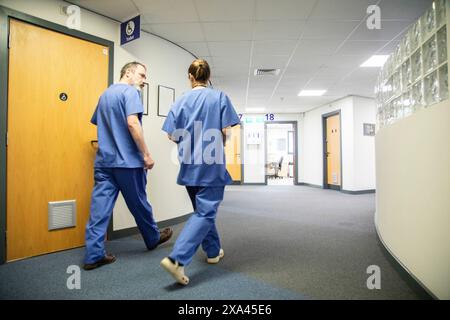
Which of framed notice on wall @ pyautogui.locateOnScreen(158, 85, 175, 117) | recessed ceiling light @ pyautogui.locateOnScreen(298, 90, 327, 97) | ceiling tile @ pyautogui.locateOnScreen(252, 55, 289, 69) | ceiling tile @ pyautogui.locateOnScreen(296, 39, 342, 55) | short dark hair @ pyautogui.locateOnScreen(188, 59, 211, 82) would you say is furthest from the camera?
recessed ceiling light @ pyautogui.locateOnScreen(298, 90, 327, 97)

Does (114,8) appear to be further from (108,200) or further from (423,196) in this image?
(423,196)

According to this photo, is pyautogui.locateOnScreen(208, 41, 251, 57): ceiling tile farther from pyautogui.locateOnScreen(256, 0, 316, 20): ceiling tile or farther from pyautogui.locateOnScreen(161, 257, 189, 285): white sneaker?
pyautogui.locateOnScreen(161, 257, 189, 285): white sneaker

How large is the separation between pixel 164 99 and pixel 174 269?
6.65 ft

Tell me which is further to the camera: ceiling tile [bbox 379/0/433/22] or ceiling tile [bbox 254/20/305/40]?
ceiling tile [bbox 254/20/305/40]

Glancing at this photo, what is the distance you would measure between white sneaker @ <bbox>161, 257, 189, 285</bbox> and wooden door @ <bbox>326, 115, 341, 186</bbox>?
5.58 meters

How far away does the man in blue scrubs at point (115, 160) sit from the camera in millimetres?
1598

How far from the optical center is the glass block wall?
1.13 m

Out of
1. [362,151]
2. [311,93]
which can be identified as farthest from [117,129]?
[362,151]

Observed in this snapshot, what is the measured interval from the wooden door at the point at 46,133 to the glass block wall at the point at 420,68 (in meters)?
2.41

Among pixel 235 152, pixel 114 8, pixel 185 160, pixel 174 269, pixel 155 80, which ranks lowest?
pixel 174 269

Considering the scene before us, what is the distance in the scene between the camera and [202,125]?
1.41 meters

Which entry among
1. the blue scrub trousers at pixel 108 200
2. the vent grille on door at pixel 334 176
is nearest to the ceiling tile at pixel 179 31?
the blue scrub trousers at pixel 108 200

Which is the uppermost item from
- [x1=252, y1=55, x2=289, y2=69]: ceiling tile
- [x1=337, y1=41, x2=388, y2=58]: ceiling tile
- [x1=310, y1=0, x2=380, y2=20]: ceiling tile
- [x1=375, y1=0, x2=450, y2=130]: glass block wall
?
[x1=252, y1=55, x2=289, y2=69]: ceiling tile

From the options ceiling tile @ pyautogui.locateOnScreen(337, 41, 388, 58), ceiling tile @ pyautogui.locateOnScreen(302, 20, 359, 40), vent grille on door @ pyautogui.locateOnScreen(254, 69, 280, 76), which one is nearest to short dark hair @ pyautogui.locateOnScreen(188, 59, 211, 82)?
ceiling tile @ pyautogui.locateOnScreen(302, 20, 359, 40)
